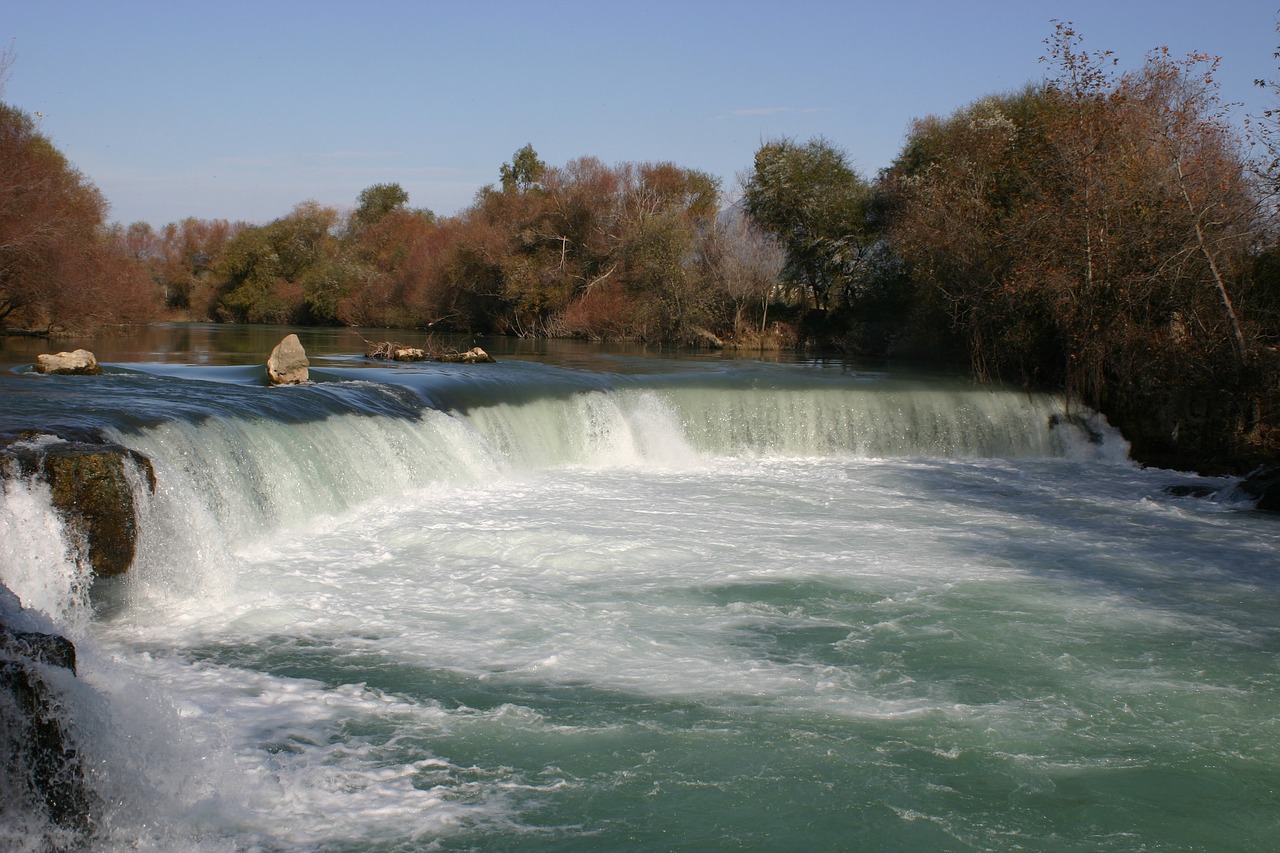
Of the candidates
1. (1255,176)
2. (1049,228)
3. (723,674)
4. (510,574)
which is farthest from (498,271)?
(723,674)

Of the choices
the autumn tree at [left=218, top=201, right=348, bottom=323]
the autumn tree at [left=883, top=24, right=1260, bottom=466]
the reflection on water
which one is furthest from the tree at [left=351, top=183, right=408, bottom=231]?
the autumn tree at [left=883, top=24, right=1260, bottom=466]

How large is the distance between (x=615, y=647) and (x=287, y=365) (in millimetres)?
8806

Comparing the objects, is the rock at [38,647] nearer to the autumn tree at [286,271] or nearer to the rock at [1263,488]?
the rock at [1263,488]

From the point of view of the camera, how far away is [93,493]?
22.0 ft

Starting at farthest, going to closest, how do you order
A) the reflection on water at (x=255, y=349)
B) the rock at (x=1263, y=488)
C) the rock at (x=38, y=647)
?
the reflection on water at (x=255, y=349) → the rock at (x=1263, y=488) → the rock at (x=38, y=647)

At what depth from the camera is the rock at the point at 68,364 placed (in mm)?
13219

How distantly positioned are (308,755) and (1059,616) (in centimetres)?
552

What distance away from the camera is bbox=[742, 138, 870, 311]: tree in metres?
30.7

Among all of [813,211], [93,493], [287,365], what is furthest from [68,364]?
[813,211]

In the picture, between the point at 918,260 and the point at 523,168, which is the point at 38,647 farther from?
the point at 523,168

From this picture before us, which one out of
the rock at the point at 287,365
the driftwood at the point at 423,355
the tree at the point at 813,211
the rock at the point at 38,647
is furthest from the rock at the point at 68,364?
the tree at the point at 813,211

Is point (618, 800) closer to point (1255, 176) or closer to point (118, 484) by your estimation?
point (118, 484)

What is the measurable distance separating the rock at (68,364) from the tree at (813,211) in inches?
853

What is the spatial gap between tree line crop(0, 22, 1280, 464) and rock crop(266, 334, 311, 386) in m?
9.55
